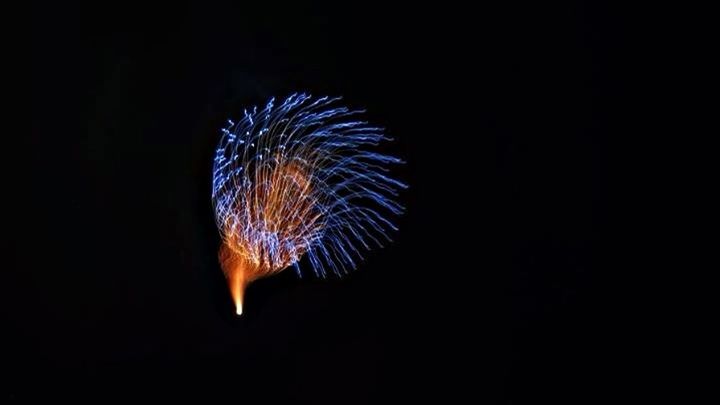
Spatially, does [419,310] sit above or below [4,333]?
below

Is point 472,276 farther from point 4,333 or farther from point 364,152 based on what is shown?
point 4,333

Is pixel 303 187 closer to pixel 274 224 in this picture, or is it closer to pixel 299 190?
pixel 299 190

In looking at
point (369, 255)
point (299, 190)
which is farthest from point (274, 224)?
point (369, 255)

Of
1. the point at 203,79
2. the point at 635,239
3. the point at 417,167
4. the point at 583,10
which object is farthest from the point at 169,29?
the point at 635,239
